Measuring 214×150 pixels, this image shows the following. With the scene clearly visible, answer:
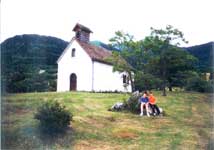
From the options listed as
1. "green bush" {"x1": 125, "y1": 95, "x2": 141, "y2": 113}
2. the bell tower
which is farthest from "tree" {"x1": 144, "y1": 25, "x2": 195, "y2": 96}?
the bell tower

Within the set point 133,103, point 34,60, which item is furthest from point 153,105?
point 34,60

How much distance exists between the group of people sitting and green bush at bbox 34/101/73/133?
71 cm

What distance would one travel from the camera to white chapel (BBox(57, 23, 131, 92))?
14.1 ft

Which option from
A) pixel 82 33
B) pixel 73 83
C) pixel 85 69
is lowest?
pixel 73 83

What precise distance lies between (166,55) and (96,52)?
2.26ft

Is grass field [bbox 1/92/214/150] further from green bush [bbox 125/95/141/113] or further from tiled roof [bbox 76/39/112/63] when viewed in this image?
tiled roof [bbox 76/39/112/63]

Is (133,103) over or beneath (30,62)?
beneath

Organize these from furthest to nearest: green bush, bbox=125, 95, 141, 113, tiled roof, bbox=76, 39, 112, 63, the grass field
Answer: tiled roof, bbox=76, 39, 112, 63 < green bush, bbox=125, 95, 141, 113 < the grass field

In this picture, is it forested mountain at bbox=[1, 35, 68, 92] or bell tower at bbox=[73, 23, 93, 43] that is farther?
bell tower at bbox=[73, 23, 93, 43]

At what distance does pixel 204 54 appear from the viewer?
433 cm

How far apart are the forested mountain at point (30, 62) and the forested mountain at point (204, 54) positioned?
130cm

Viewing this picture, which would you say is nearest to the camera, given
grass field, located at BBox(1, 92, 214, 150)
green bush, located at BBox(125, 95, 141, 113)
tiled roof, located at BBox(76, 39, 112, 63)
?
grass field, located at BBox(1, 92, 214, 150)

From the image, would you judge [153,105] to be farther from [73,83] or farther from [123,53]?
[73,83]

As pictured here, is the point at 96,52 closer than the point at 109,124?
No
